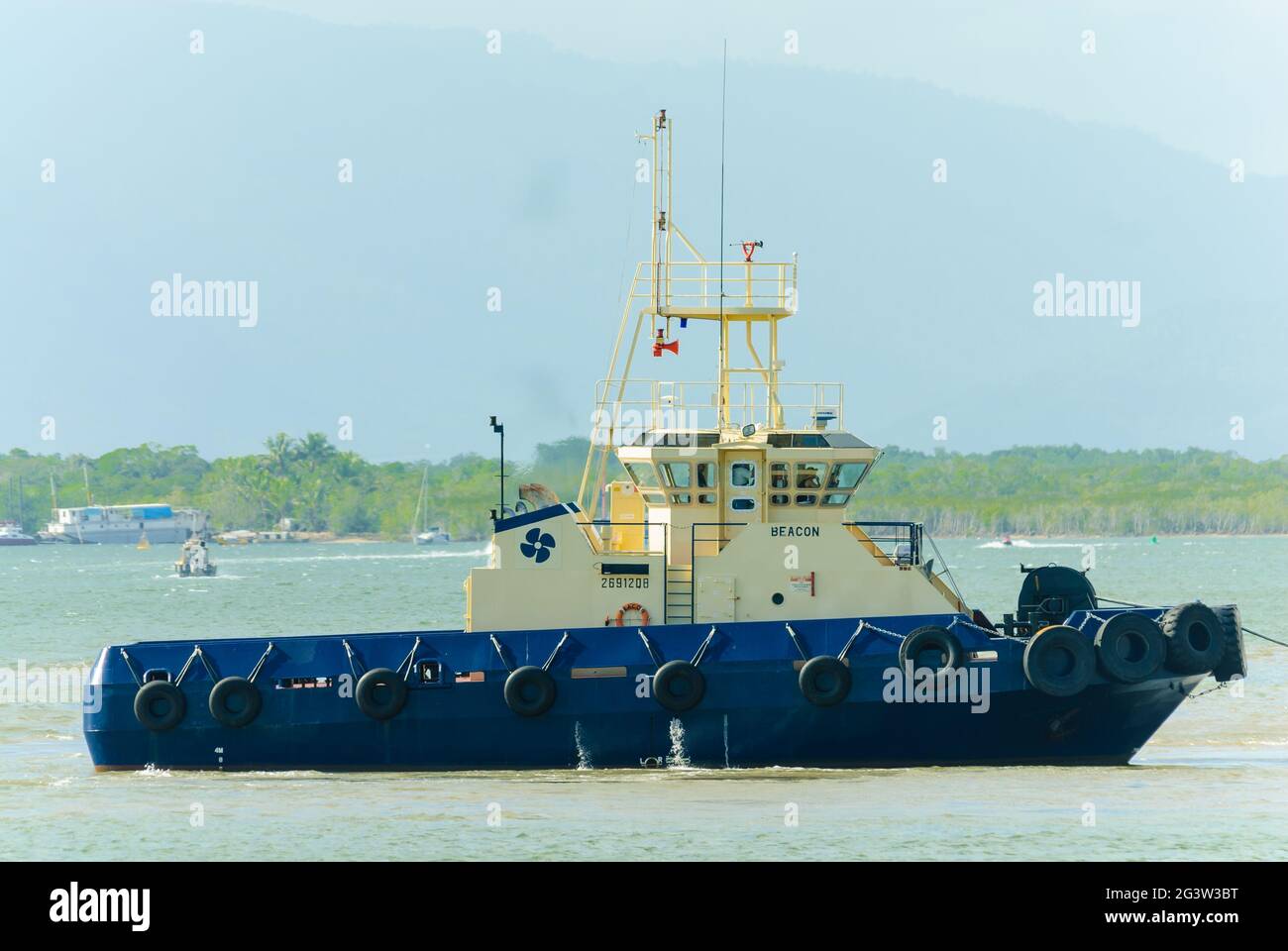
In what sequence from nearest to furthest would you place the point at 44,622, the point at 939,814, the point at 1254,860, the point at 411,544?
the point at 1254,860 < the point at 939,814 < the point at 44,622 < the point at 411,544

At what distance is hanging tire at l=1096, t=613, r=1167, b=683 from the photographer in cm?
1903

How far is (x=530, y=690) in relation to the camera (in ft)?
62.8

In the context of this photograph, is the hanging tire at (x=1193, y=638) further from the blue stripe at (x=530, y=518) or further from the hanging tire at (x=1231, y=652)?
the blue stripe at (x=530, y=518)

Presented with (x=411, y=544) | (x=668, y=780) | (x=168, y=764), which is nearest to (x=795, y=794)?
(x=668, y=780)

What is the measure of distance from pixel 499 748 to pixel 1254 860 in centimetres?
733

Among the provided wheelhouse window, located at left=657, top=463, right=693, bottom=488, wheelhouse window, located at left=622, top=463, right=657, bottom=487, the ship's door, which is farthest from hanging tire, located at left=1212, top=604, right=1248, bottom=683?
wheelhouse window, located at left=622, top=463, right=657, bottom=487

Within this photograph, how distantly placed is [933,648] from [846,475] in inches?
81.1

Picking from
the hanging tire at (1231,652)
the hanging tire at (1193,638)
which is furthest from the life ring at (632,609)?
the hanging tire at (1231,652)

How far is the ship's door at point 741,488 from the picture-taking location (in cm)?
1973

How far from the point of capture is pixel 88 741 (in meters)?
20.0

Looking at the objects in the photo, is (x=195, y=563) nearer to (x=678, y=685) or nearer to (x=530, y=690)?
(x=530, y=690)

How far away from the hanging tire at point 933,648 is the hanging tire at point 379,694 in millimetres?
5062

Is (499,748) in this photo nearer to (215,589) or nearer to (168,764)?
(168,764)

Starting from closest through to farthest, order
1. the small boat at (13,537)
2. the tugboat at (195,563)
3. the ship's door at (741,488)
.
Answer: the ship's door at (741,488)
the tugboat at (195,563)
the small boat at (13,537)
